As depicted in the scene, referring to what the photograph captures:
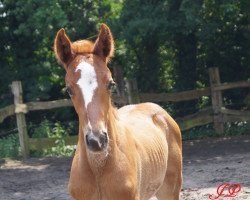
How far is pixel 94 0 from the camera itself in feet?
41.5

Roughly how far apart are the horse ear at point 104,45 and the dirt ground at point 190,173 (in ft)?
11.4

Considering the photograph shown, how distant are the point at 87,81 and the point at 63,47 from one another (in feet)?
1.37

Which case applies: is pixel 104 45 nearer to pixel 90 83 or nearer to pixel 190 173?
pixel 90 83

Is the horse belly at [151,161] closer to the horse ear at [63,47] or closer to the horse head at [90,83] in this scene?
the horse head at [90,83]

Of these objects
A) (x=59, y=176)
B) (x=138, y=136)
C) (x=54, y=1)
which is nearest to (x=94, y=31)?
(x=54, y=1)

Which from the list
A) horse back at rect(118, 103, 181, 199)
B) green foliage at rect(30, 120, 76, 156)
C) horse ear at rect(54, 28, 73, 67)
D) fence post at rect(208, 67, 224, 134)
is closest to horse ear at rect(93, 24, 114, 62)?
horse ear at rect(54, 28, 73, 67)

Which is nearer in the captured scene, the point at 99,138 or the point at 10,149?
the point at 99,138

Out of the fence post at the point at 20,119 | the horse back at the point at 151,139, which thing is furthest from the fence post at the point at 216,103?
the horse back at the point at 151,139

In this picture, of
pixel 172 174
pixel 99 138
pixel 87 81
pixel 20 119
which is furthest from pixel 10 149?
pixel 99 138

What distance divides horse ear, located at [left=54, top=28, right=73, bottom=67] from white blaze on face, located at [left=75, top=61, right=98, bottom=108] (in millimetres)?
236

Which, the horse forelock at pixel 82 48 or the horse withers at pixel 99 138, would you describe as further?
the horse forelock at pixel 82 48

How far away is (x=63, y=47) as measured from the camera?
12.6ft

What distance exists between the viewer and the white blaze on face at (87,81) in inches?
138

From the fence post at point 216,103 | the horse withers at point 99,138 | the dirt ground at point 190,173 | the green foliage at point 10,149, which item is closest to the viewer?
the horse withers at point 99,138
